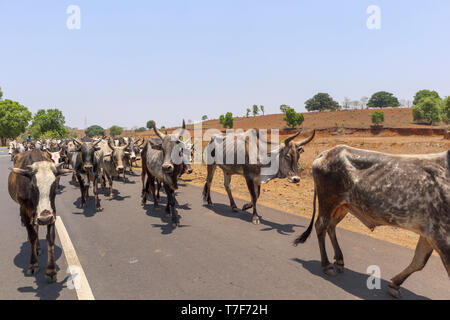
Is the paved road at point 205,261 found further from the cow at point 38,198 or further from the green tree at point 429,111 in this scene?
the green tree at point 429,111

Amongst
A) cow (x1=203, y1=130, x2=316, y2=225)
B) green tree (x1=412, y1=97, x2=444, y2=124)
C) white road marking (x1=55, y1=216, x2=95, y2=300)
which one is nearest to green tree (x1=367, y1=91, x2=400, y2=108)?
green tree (x1=412, y1=97, x2=444, y2=124)

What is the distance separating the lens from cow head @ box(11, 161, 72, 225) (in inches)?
161

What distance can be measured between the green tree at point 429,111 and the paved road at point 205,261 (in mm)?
75633

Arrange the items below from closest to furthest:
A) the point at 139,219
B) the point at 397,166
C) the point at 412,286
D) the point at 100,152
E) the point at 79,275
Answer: the point at 397,166 → the point at 412,286 → the point at 79,275 → the point at 139,219 → the point at 100,152

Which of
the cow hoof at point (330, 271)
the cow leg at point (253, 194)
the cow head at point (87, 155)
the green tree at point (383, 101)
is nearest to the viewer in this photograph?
the cow hoof at point (330, 271)

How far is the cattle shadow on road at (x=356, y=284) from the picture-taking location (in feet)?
13.0

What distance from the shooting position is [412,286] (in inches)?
166

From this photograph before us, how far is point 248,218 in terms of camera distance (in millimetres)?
7883

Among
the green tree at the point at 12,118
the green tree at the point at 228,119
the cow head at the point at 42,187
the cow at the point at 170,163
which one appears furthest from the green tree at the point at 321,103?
the cow head at the point at 42,187

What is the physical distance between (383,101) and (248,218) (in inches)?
4366

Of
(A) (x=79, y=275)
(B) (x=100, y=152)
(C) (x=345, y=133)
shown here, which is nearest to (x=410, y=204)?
(A) (x=79, y=275)

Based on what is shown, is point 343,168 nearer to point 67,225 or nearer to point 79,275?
point 79,275

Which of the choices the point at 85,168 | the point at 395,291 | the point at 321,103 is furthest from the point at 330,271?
the point at 321,103

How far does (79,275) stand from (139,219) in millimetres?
→ 3296
